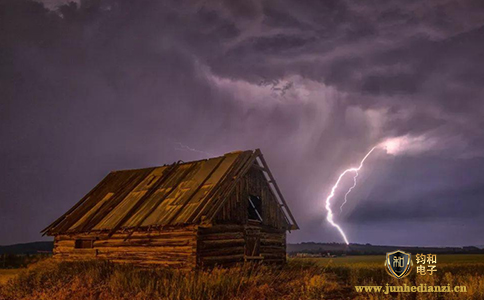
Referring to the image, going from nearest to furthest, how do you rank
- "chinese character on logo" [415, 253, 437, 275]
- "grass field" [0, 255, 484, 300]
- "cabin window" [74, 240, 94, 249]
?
"grass field" [0, 255, 484, 300] < "chinese character on logo" [415, 253, 437, 275] < "cabin window" [74, 240, 94, 249]

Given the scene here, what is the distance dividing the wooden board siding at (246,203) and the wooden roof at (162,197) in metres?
0.54

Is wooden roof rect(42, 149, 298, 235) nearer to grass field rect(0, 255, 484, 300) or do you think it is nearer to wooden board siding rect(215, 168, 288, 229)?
wooden board siding rect(215, 168, 288, 229)

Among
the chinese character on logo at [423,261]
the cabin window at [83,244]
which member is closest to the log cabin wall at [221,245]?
the cabin window at [83,244]

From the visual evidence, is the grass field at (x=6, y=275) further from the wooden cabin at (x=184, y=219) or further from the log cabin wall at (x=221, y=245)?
the log cabin wall at (x=221, y=245)

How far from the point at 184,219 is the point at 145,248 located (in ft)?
9.34

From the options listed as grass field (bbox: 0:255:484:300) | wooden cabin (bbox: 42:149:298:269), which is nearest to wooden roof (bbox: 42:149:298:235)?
wooden cabin (bbox: 42:149:298:269)

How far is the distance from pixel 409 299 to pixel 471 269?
2963 cm

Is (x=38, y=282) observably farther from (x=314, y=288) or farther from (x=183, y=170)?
(x=314, y=288)

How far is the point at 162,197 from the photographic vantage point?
19422mm

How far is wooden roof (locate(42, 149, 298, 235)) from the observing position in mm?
17266

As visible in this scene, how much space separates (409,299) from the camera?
1145 centimetres

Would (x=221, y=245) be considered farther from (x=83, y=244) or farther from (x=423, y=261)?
(x=423, y=261)

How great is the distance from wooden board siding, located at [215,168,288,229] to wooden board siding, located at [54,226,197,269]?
1793 millimetres

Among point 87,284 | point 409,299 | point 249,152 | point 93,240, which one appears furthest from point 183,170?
point 409,299
